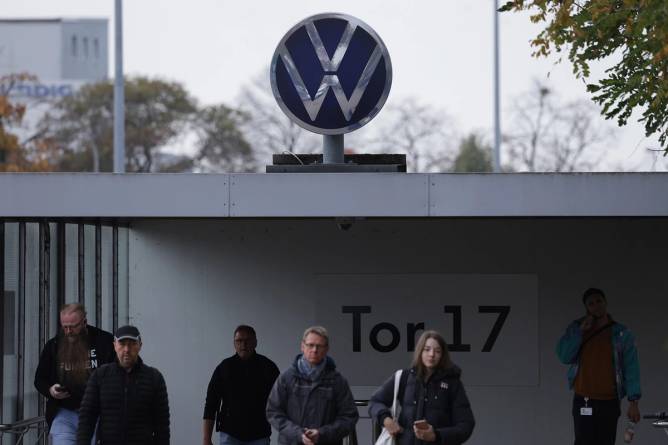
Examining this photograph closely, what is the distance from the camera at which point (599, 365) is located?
9938 millimetres

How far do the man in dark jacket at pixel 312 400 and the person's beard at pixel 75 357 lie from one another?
1.76 m

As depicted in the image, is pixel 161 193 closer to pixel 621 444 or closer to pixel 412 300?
pixel 412 300

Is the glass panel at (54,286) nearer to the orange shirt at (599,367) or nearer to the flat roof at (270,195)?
the flat roof at (270,195)

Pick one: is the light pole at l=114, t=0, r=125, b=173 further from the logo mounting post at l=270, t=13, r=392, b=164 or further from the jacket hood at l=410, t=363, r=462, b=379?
the jacket hood at l=410, t=363, r=462, b=379

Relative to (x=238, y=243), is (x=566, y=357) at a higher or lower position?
lower

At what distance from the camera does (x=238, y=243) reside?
39.7 ft

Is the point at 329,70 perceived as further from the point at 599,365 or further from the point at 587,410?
the point at 587,410

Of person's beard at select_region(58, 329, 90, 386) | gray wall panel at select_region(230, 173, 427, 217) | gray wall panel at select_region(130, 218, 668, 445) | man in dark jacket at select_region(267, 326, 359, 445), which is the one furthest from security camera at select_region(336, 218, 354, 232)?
man in dark jacket at select_region(267, 326, 359, 445)

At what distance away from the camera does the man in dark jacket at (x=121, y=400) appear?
8.35 m

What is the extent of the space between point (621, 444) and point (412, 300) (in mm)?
2220

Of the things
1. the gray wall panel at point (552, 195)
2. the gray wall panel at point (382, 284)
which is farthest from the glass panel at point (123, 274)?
the gray wall panel at point (552, 195)

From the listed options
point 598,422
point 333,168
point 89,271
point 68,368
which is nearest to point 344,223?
point 333,168

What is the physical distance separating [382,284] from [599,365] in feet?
8.69

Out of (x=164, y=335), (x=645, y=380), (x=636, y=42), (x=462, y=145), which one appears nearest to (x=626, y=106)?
(x=636, y=42)
